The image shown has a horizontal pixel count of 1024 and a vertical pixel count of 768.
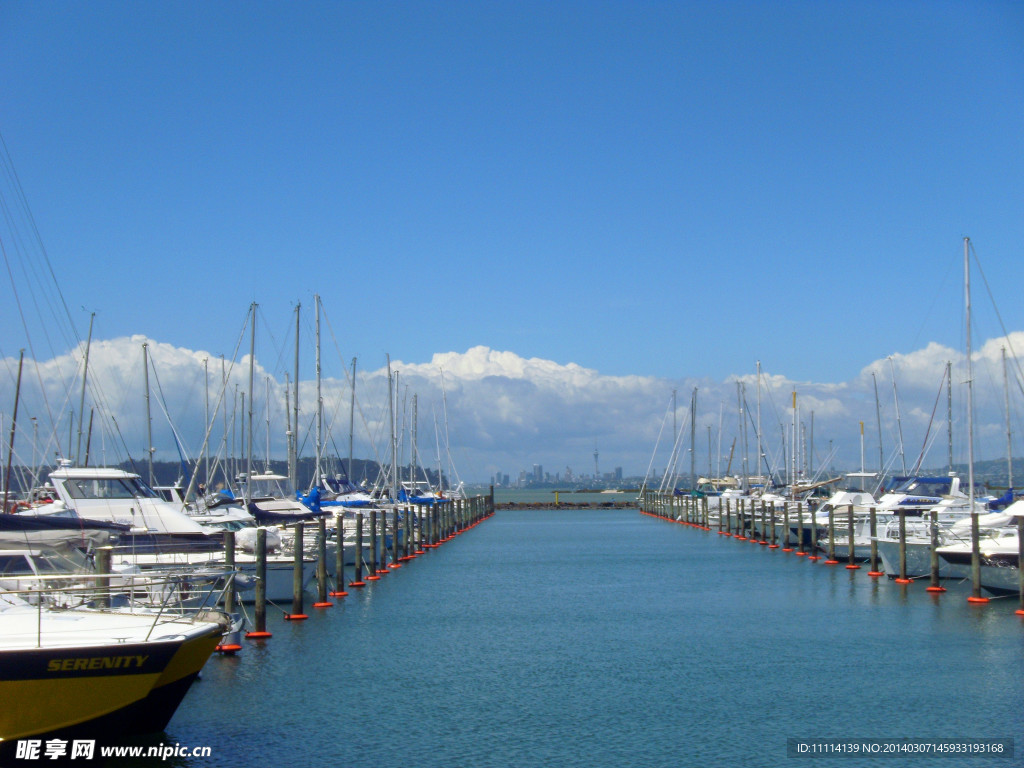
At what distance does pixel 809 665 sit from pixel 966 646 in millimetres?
5169

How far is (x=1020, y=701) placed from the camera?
829 inches

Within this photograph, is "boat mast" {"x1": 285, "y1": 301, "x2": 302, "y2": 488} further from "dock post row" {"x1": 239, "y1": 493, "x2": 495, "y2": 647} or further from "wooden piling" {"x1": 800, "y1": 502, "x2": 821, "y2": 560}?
"wooden piling" {"x1": 800, "y1": 502, "x2": 821, "y2": 560}

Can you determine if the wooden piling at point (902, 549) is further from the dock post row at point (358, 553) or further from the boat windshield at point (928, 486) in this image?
the dock post row at point (358, 553)

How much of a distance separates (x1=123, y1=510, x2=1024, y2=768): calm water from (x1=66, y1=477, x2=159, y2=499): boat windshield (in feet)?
28.2

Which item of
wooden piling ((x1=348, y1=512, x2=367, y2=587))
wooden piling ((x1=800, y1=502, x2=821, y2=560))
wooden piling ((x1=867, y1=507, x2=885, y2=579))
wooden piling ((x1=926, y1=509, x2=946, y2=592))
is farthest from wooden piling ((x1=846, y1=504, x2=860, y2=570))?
wooden piling ((x1=348, y1=512, x2=367, y2=587))

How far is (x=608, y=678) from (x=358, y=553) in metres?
19.3

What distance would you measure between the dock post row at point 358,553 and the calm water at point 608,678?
870 millimetres

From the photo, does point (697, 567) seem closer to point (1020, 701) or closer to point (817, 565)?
point (817, 565)

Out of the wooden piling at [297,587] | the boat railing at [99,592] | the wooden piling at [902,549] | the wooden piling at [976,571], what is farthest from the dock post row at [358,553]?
the wooden piling at [976,571]

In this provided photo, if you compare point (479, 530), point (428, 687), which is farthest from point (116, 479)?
point (479, 530)

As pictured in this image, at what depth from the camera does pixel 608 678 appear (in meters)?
23.6

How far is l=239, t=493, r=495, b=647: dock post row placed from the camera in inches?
1044

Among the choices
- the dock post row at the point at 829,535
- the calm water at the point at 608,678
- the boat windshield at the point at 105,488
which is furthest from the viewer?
the boat windshield at the point at 105,488

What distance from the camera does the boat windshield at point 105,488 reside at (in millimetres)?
35312
